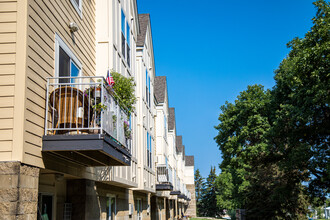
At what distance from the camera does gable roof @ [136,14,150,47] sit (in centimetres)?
1993

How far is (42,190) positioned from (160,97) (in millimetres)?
22615

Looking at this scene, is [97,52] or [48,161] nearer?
[48,161]

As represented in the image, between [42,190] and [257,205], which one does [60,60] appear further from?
[257,205]

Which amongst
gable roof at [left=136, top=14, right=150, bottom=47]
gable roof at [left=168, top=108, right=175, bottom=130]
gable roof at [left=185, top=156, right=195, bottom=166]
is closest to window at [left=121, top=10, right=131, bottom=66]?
gable roof at [left=136, top=14, right=150, bottom=47]

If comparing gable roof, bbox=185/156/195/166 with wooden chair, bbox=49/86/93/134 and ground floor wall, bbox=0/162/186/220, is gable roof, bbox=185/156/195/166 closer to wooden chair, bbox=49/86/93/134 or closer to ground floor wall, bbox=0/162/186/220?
ground floor wall, bbox=0/162/186/220

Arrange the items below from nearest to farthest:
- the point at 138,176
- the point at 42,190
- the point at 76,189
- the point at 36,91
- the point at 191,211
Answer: the point at 36,91 < the point at 42,190 < the point at 76,189 < the point at 138,176 < the point at 191,211

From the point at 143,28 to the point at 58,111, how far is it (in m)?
15.2

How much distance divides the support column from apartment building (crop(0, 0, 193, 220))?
15mm

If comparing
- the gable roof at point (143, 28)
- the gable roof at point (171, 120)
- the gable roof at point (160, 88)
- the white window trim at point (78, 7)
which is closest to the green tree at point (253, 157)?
the gable roof at point (160, 88)

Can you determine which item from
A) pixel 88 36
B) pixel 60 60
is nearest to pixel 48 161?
pixel 60 60

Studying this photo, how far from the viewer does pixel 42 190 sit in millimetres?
8172

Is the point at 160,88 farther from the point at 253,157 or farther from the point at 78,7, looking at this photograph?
the point at 78,7

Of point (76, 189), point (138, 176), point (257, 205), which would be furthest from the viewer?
point (257, 205)

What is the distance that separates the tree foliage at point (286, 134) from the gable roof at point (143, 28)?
27.8 ft
